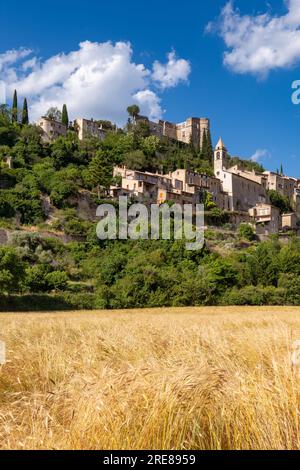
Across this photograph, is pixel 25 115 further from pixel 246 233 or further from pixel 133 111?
pixel 246 233

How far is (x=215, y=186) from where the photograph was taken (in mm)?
86938

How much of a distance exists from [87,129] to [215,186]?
3181 centimetres

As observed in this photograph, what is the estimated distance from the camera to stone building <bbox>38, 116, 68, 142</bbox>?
288ft

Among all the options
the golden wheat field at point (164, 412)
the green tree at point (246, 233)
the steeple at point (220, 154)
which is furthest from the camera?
the steeple at point (220, 154)

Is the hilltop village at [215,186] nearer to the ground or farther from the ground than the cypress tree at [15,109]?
nearer to the ground

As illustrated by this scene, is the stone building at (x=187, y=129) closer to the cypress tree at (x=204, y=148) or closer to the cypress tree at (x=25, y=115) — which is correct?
the cypress tree at (x=204, y=148)

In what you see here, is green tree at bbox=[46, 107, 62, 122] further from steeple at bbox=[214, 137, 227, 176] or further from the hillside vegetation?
steeple at bbox=[214, 137, 227, 176]

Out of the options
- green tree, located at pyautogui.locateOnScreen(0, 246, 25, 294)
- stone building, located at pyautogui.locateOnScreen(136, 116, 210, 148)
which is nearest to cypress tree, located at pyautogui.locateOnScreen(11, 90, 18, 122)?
stone building, located at pyautogui.locateOnScreen(136, 116, 210, 148)

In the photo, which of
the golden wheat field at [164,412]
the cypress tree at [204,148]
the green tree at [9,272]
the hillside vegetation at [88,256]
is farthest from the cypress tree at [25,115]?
the golden wheat field at [164,412]

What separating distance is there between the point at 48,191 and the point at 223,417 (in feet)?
199

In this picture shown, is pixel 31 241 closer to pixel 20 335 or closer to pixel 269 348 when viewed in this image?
pixel 20 335

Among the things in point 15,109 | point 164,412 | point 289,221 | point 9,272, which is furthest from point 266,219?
point 164,412

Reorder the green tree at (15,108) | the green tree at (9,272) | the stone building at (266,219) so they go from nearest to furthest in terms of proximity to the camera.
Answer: the green tree at (9,272) → the stone building at (266,219) → the green tree at (15,108)

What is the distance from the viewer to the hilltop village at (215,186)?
74375mm
